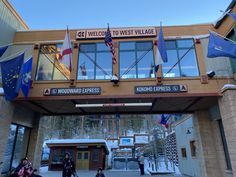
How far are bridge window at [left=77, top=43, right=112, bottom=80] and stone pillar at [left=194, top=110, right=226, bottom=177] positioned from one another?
22.2 ft

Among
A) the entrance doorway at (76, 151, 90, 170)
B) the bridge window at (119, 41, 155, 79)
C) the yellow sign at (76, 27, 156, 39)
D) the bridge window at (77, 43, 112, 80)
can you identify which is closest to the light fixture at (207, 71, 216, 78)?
the bridge window at (119, 41, 155, 79)

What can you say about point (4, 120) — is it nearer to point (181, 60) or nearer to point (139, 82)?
point (139, 82)

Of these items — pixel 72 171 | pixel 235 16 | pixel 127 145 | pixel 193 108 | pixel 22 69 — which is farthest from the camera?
pixel 127 145

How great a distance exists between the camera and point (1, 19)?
12.1 metres

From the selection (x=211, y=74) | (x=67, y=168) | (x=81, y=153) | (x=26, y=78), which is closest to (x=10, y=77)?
(x=26, y=78)

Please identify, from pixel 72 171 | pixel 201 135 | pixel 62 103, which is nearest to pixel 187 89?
pixel 201 135

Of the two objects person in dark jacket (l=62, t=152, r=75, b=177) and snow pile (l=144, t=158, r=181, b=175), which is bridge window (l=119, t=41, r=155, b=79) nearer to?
person in dark jacket (l=62, t=152, r=75, b=177)

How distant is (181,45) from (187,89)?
300 centimetres

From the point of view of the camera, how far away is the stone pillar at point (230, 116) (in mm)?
10008

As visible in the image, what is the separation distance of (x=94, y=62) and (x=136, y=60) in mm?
2531

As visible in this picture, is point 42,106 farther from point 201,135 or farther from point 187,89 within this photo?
point 201,135

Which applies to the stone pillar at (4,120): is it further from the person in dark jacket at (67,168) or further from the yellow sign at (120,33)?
the yellow sign at (120,33)

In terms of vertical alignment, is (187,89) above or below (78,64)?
below

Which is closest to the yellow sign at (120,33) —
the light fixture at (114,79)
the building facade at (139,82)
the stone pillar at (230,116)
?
the building facade at (139,82)
